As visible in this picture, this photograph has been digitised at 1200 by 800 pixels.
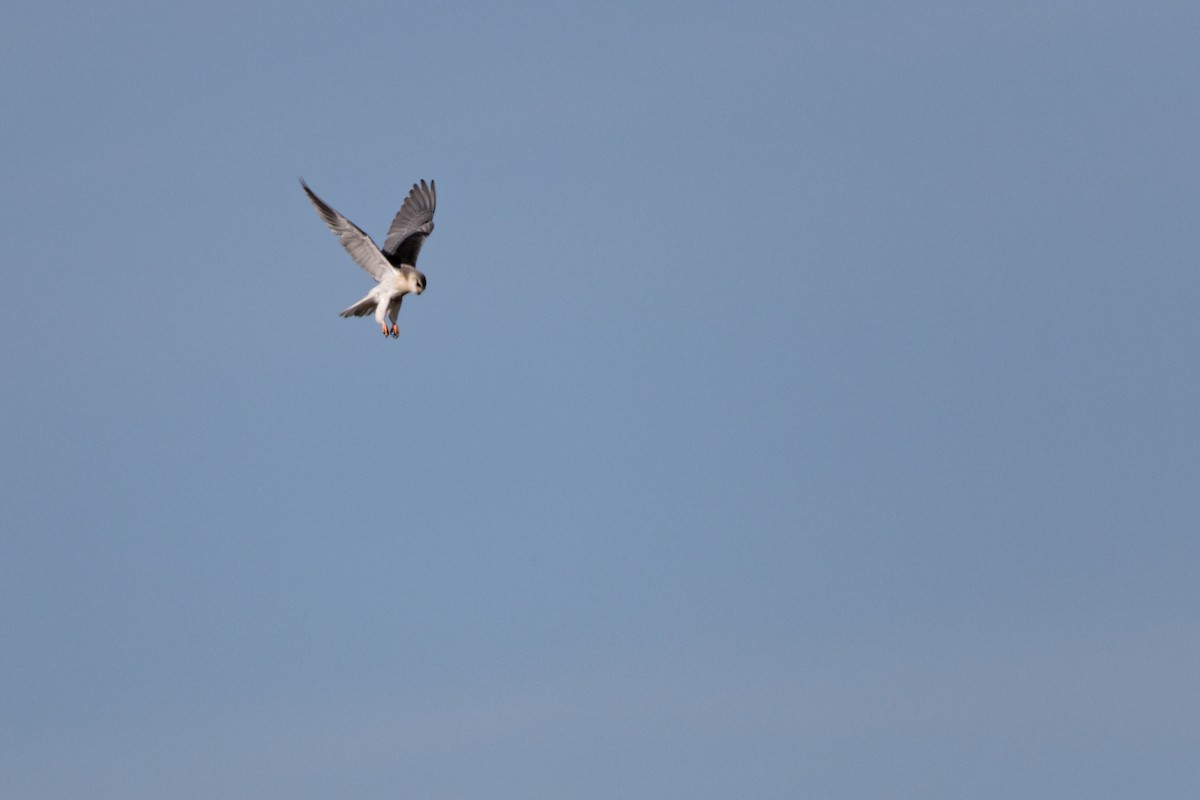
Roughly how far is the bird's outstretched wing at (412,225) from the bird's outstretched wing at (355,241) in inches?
68.5

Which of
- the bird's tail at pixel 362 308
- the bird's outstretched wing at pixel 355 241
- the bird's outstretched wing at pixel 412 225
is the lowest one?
the bird's tail at pixel 362 308

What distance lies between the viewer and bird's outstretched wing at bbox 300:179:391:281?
4878 centimetres

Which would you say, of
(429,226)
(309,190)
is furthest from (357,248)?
(429,226)

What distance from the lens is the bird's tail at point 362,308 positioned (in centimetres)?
5031

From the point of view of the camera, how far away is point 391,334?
49.6 metres

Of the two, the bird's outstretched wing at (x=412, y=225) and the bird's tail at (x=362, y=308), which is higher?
the bird's outstretched wing at (x=412, y=225)

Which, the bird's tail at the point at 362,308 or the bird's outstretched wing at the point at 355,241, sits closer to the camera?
the bird's outstretched wing at the point at 355,241

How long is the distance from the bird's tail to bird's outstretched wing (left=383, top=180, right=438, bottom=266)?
1.97 m

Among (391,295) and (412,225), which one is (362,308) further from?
(412,225)

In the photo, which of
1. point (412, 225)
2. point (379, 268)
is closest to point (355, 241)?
point (379, 268)

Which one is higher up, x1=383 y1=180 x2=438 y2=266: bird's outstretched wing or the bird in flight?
x1=383 y1=180 x2=438 y2=266: bird's outstretched wing

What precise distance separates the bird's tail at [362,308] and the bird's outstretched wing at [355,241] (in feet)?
2.17

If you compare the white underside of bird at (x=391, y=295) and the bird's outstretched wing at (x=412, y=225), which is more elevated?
the bird's outstretched wing at (x=412, y=225)

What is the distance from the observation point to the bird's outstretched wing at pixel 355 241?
4878 cm
